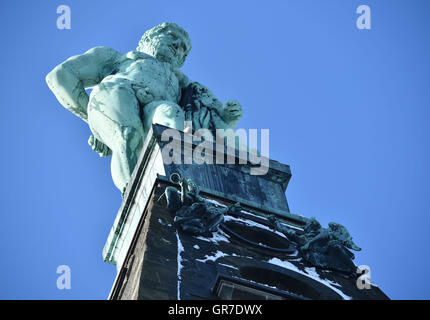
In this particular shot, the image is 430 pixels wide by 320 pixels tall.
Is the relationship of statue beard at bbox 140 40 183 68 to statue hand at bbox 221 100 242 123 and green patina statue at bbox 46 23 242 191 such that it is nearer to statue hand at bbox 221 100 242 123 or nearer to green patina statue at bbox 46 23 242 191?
green patina statue at bbox 46 23 242 191

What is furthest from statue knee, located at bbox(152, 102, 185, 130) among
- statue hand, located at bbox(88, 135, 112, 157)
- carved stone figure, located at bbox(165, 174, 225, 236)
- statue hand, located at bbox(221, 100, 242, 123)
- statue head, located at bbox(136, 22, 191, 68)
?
carved stone figure, located at bbox(165, 174, 225, 236)

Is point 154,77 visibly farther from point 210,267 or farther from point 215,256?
point 210,267

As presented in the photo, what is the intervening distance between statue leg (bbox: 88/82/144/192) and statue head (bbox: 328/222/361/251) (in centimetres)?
372

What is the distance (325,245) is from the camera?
14.2 metres

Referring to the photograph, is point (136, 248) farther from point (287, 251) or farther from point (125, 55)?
point (125, 55)

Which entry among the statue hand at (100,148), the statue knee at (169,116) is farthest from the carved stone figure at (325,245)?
Result: the statue hand at (100,148)

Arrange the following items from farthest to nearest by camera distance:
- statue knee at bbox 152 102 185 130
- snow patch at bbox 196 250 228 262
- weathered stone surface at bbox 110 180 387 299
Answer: statue knee at bbox 152 102 185 130 < snow patch at bbox 196 250 228 262 < weathered stone surface at bbox 110 180 387 299

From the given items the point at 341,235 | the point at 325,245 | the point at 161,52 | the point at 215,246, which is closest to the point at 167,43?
the point at 161,52

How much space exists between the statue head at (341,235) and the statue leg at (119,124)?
3723mm

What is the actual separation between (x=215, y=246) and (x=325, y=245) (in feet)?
6.08

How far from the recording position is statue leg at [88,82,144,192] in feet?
54.6
